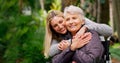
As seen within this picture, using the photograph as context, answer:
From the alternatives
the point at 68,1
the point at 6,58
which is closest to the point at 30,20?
the point at 6,58

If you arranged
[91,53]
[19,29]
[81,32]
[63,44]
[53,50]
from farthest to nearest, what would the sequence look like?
[19,29] → [53,50] → [63,44] → [81,32] → [91,53]

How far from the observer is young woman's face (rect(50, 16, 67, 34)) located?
4129 mm

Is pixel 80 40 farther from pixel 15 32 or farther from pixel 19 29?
pixel 15 32

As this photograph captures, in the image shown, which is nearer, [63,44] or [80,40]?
[80,40]

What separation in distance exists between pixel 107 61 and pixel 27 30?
4340 mm

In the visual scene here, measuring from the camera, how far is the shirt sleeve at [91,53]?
3.66 meters

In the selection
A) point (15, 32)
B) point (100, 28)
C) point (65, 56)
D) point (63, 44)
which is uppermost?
point (15, 32)

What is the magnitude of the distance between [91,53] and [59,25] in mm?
621

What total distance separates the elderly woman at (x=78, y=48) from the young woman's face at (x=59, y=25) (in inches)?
8.4

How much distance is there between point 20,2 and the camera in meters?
9.27

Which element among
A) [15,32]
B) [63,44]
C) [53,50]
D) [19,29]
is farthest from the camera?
[15,32]

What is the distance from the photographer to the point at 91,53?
12.0 feet

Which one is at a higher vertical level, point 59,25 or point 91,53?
point 59,25

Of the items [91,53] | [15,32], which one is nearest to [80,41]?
[91,53]
